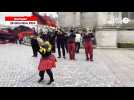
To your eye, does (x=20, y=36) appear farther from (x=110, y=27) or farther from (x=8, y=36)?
(x=110, y=27)

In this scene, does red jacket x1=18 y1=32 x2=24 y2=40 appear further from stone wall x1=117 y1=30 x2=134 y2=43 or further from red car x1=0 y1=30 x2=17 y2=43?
stone wall x1=117 y1=30 x2=134 y2=43

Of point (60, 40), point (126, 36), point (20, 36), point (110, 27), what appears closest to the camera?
point (60, 40)

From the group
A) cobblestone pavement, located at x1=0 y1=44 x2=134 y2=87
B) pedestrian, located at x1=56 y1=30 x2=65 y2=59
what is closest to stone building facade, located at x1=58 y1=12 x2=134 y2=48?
pedestrian, located at x1=56 y1=30 x2=65 y2=59

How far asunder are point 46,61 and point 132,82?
2743mm

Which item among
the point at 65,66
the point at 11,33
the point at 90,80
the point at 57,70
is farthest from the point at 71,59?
the point at 11,33

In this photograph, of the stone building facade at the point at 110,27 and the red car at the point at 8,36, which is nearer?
the stone building facade at the point at 110,27

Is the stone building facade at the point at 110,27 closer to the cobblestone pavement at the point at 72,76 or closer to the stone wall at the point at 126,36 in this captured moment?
the stone wall at the point at 126,36

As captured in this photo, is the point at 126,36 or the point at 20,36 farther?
the point at 20,36

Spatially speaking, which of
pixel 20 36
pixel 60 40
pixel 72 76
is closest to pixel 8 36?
pixel 20 36

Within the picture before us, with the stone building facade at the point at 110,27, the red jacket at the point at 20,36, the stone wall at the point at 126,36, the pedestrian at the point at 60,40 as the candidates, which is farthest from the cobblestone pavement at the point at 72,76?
the red jacket at the point at 20,36

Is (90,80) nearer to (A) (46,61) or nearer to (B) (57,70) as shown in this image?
(A) (46,61)
